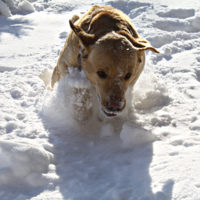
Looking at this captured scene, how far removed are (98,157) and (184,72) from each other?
245 centimetres

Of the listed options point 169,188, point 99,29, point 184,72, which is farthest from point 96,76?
point 184,72

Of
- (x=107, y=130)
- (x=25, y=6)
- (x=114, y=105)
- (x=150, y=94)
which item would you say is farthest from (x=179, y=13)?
(x=114, y=105)

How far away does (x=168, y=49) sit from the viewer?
14.7 ft

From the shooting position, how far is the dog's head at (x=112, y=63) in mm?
2119

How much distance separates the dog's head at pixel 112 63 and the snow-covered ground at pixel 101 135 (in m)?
0.39

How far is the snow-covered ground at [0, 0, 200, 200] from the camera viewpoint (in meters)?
1.64

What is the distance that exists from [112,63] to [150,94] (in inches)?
46.9

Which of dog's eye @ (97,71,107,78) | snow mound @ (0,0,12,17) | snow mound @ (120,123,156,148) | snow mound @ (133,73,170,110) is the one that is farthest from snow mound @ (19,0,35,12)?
snow mound @ (120,123,156,148)

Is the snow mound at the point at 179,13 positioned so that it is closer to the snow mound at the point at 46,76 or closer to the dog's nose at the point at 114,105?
the snow mound at the point at 46,76

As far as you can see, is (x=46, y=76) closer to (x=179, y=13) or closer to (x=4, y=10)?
(x=4, y=10)

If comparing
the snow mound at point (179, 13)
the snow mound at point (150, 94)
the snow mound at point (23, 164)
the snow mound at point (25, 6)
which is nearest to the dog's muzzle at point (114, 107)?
the snow mound at point (23, 164)

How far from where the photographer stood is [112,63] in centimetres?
211

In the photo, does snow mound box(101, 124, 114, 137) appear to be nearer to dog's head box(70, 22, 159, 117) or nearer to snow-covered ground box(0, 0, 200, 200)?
snow-covered ground box(0, 0, 200, 200)

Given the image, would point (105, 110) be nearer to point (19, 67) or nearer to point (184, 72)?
point (184, 72)
